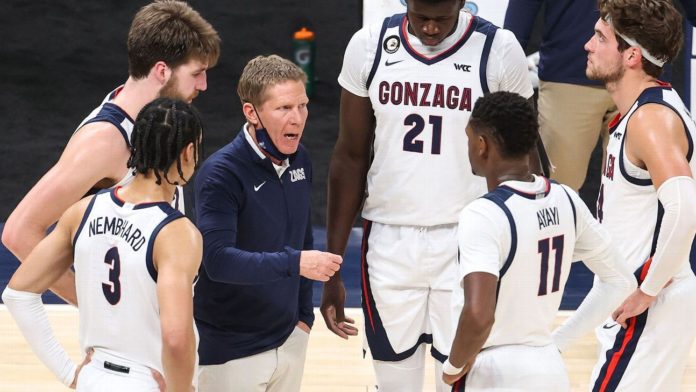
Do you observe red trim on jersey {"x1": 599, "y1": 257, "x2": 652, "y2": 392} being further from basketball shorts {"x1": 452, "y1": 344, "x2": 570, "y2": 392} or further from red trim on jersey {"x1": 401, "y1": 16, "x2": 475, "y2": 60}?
red trim on jersey {"x1": 401, "y1": 16, "x2": 475, "y2": 60}

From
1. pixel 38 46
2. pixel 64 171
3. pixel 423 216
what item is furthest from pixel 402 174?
pixel 38 46

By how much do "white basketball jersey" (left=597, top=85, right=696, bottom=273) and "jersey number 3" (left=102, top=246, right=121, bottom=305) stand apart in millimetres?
1724

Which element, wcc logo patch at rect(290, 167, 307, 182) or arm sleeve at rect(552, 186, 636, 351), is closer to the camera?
arm sleeve at rect(552, 186, 636, 351)

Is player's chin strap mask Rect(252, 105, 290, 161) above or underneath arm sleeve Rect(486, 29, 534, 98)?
underneath

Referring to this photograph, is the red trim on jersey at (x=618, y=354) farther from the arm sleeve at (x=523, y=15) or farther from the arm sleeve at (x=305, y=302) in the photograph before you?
the arm sleeve at (x=523, y=15)

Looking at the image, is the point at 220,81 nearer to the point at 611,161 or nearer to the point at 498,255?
the point at 611,161

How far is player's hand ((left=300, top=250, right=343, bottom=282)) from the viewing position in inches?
151

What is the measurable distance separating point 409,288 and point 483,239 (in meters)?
0.90

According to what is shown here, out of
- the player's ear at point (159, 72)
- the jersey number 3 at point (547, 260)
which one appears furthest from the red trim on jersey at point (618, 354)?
the player's ear at point (159, 72)

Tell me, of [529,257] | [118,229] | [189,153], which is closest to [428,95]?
[529,257]

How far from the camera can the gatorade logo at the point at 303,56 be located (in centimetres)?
1091

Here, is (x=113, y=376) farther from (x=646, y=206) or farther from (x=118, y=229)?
(x=646, y=206)

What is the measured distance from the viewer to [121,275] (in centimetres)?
339

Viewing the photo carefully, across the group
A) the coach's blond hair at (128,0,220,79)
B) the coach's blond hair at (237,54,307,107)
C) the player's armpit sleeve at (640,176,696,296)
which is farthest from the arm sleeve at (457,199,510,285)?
the coach's blond hair at (128,0,220,79)
